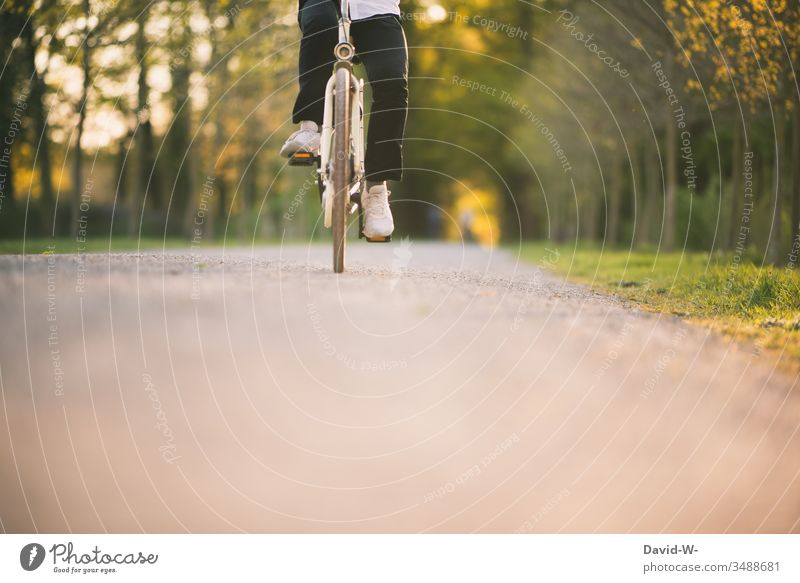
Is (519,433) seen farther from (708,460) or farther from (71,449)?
(71,449)

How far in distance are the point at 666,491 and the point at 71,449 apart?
1858 millimetres

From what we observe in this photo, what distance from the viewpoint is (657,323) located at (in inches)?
110

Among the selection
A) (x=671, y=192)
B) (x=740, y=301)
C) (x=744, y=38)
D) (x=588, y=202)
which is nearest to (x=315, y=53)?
(x=740, y=301)

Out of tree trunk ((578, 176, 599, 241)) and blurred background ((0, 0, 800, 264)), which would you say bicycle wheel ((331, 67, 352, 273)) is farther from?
tree trunk ((578, 176, 599, 241))

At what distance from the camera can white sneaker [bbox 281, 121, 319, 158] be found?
3.32m

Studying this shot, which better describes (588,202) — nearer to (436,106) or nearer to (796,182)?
(436,106)

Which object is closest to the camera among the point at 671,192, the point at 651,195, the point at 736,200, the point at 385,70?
the point at 385,70

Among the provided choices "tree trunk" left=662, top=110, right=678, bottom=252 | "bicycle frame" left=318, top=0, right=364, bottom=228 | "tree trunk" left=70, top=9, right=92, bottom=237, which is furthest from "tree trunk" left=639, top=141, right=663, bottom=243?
"bicycle frame" left=318, top=0, right=364, bottom=228

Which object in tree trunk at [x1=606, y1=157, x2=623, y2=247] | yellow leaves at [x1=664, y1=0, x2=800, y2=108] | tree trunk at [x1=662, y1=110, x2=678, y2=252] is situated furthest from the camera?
tree trunk at [x1=606, y1=157, x2=623, y2=247]

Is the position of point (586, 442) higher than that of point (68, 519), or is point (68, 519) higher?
point (586, 442)

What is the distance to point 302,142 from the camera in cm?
334

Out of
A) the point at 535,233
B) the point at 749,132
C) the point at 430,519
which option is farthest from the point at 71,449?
the point at 535,233

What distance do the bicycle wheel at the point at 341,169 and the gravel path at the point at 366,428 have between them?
563mm

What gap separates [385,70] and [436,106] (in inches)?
264
